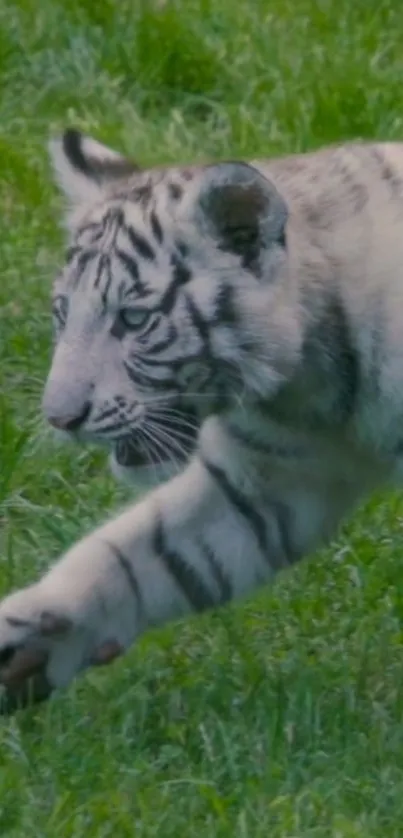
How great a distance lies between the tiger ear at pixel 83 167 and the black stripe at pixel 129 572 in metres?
0.61

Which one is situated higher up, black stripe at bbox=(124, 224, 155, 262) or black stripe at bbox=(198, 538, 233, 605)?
black stripe at bbox=(124, 224, 155, 262)

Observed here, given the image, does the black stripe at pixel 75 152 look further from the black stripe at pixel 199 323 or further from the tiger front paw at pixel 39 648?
the tiger front paw at pixel 39 648

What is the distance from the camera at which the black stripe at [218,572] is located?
3742 mm

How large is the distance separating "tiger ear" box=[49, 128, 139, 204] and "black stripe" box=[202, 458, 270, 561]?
51 centimetres

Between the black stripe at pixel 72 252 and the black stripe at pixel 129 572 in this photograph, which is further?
Result: the black stripe at pixel 129 572

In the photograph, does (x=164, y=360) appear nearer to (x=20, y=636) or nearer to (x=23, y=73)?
(x=20, y=636)

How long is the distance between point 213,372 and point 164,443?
5.6 inches

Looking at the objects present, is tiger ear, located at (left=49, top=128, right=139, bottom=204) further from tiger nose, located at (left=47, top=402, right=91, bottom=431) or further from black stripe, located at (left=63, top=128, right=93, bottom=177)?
tiger nose, located at (left=47, top=402, right=91, bottom=431)

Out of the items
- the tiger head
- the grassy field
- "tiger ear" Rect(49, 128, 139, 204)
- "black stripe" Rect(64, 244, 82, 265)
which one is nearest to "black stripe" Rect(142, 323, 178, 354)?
the tiger head

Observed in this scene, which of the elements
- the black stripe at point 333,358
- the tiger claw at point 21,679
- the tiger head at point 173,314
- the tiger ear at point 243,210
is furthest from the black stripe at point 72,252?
the tiger claw at point 21,679

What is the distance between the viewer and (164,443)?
3400 mm

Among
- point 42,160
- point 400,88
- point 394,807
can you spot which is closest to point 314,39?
point 400,88

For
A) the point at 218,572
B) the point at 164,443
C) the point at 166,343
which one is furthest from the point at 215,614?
the point at 166,343

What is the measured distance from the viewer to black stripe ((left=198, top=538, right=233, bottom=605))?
3742mm
